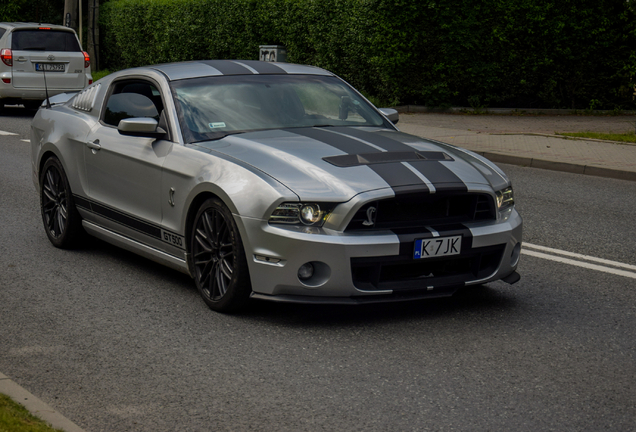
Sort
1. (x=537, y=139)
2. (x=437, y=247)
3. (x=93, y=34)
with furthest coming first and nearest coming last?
(x=93, y=34) → (x=537, y=139) → (x=437, y=247)

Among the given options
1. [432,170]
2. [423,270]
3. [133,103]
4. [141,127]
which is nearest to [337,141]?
[432,170]

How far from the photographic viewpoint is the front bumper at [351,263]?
4.76 metres

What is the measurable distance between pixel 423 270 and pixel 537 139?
11002 mm

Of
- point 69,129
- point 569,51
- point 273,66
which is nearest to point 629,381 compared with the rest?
point 273,66

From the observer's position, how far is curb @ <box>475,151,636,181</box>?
12086mm

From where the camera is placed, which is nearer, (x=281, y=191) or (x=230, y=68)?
(x=281, y=191)

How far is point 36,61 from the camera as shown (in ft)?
63.1

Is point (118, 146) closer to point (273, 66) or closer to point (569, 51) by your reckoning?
point (273, 66)

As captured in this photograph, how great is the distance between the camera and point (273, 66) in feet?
21.7

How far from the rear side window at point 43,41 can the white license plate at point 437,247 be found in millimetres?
16119

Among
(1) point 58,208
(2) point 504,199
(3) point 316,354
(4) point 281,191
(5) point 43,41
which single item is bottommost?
(5) point 43,41

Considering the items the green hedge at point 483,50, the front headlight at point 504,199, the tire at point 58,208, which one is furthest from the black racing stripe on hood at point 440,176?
the green hedge at point 483,50

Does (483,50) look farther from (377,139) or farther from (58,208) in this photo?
(377,139)

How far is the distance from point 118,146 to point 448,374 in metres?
3.05
